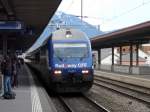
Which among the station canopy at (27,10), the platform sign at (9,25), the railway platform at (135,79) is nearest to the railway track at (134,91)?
the railway platform at (135,79)

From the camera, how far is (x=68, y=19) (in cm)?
5819

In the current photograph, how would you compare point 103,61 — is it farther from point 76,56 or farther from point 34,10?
point 76,56

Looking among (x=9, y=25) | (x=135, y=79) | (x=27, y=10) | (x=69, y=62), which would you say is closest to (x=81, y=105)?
(x=69, y=62)

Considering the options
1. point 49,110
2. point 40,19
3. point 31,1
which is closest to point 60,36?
point 31,1

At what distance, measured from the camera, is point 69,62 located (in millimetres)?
22609

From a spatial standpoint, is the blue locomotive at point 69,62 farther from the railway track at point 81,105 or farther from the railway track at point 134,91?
the railway track at point 134,91

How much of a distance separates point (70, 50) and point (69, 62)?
0.71 m

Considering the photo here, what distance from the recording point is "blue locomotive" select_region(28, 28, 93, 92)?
72.5 feet

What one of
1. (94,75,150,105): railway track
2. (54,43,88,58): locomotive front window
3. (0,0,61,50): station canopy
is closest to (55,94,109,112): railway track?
(54,43,88,58): locomotive front window

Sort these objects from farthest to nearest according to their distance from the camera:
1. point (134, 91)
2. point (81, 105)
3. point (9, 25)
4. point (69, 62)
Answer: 1. point (9, 25)
2. point (134, 91)
3. point (69, 62)
4. point (81, 105)

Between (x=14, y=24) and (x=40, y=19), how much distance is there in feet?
24.3

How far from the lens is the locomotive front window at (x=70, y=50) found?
22906mm

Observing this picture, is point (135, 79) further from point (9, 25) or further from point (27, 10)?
point (9, 25)

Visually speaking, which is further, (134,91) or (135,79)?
(135,79)
